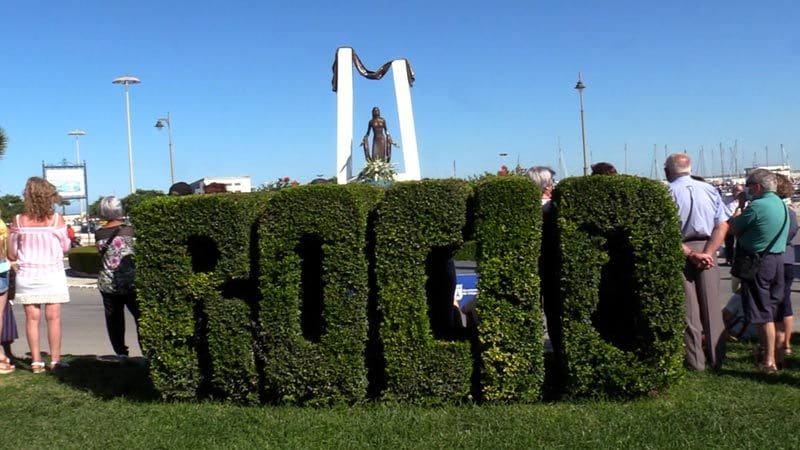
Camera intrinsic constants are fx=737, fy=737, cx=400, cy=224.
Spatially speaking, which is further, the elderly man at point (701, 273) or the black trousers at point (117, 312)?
Result: the black trousers at point (117, 312)

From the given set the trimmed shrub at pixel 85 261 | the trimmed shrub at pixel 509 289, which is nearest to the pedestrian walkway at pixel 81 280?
the trimmed shrub at pixel 85 261

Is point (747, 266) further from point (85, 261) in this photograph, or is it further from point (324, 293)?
point (85, 261)

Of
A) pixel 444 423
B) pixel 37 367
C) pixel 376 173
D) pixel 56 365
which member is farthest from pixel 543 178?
pixel 376 173

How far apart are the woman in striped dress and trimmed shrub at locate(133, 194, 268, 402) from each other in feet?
5.14

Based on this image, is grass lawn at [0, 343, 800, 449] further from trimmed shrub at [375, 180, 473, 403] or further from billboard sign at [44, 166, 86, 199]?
billboard sign at [44, 166, 86, 199]

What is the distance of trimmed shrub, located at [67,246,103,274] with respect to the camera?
67.7 feet

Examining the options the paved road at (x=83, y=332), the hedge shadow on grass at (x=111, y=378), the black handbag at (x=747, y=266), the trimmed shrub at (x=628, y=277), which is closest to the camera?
the trimmed shrub at (x=628, y=277)

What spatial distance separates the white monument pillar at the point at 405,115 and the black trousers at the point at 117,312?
17292 millimetres

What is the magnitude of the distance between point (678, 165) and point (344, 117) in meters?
18.1

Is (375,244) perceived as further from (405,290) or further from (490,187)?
(490,187)

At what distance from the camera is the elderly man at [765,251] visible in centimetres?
550

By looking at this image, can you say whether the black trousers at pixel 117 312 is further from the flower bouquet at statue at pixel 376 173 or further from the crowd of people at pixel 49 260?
the flower bouquet at statue at pixel 376 173

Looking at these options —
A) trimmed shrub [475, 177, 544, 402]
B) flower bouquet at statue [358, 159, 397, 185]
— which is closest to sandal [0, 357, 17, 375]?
trimmed shrub [475, 177, 544, 402]

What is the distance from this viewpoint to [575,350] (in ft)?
15.8
